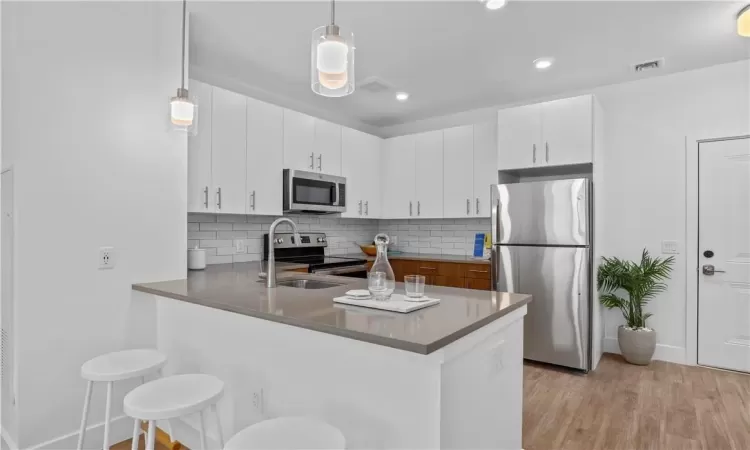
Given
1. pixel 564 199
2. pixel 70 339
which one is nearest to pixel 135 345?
pixel 70 339

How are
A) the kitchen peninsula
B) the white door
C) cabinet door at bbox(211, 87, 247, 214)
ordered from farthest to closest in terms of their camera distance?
1. the white door
2. cabinet door at bbox(211, 87, 247, 214)
3. the kitchen peninsula

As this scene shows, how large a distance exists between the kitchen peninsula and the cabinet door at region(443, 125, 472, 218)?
7.72 ft

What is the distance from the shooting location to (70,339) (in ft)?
6.97

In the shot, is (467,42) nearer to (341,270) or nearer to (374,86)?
(374,86)

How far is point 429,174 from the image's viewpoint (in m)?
4.64

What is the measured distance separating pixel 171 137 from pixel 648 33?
3.31m

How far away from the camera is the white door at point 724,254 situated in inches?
131

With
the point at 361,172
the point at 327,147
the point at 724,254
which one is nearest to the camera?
the point at 724,254

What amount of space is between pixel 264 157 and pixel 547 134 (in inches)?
101

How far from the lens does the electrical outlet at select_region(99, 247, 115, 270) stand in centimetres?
221

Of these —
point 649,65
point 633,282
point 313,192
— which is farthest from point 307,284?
point 649,65

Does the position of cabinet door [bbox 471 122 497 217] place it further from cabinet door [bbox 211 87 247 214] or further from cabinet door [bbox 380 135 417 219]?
cabinet door [bbox 211 87 247 214]

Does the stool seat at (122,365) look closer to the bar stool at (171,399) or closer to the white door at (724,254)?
the bar stool at (171,399)

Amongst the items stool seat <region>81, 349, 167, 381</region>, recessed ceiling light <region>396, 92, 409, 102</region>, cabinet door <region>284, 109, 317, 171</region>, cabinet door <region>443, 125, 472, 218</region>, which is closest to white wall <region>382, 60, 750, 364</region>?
cabinet door <region>443, 125, 472, 218</region>
